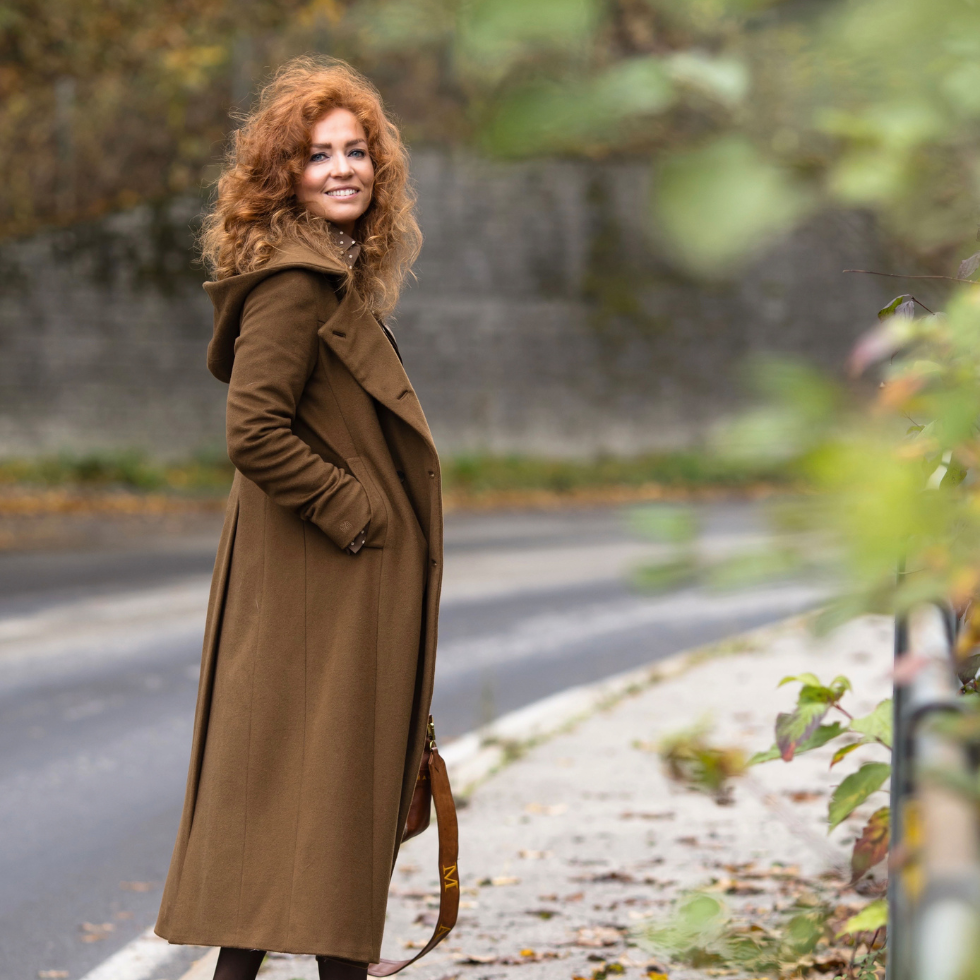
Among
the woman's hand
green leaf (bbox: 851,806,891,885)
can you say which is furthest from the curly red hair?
green leaf (bbox: 851,806,891,885)

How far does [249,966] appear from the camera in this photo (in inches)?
106

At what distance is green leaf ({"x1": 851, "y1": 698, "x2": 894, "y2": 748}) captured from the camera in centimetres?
267

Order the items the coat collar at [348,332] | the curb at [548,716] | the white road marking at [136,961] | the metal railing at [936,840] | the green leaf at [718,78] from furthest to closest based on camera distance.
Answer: the curb at [548,716]
the white road marking at [136,961]
the coat collar at [348,332]
the green leaf at [718,78]
the metal railing at [936,840]

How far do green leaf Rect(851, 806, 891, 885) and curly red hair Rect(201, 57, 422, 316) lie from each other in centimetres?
143

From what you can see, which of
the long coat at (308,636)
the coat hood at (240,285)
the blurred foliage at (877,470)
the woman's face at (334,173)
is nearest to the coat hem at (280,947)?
the long coat at (308,636)

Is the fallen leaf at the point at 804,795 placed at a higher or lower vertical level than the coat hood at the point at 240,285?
lower

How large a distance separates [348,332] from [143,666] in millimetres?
5465

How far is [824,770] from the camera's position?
5.53 meters

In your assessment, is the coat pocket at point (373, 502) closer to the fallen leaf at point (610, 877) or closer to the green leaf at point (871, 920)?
the green leaf at point (871, 920)

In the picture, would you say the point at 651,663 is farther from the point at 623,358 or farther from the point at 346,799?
the point at 623,358

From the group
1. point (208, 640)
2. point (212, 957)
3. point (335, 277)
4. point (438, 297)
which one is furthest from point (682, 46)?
point (438, 297)

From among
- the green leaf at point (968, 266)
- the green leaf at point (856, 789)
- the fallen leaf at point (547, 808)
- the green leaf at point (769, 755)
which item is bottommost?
the green leaf at point (856, 789)

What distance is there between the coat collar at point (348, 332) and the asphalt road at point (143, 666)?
0.59 metres

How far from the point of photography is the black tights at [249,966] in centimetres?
268
